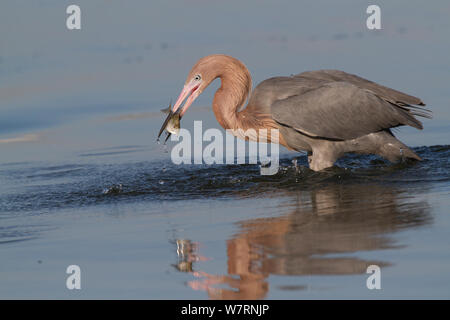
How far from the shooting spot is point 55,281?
6.07 m

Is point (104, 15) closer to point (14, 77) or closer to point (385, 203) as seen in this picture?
point (14, 77)

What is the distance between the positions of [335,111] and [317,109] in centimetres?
20

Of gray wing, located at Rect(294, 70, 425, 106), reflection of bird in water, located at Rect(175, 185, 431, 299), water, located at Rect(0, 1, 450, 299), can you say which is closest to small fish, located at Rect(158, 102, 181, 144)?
water, located at Rect(0, 1, 450, 299)

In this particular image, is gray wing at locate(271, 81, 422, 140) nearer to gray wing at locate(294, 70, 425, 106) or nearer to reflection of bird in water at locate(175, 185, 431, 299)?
gray wing at locate(294, 70, 425, 106)

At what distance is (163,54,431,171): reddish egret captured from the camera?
30.9 feet

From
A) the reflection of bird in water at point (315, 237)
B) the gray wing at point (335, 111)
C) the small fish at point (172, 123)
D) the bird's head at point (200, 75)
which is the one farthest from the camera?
the bird's head at point (200, 75)

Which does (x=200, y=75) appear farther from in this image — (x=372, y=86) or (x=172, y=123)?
(x=372, y=86)

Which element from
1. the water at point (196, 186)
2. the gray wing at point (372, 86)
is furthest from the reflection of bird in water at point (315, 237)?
the gray wing at point (372, 86)

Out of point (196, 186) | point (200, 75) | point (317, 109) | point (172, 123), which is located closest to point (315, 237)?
point (196, 186)

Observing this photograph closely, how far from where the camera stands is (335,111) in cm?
945

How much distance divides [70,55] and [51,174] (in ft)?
23.6

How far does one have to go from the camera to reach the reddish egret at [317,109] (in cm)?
941

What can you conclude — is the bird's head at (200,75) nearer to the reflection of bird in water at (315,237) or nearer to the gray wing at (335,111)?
the gray wing at (335,111)

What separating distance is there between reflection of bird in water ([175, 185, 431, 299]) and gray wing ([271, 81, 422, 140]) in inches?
42.4
